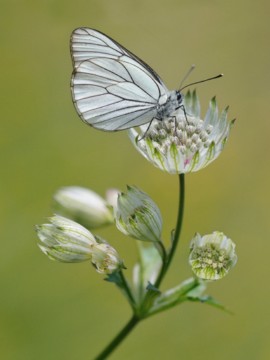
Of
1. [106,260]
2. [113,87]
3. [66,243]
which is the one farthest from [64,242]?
[113,87]

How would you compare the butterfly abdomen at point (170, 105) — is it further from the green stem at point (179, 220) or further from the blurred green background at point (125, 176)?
the blurred green background at point (125, 176)

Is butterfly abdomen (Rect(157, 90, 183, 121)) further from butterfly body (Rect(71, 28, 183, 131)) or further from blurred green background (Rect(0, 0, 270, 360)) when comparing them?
blurred green background (Rect(0, 0, 270, 360))

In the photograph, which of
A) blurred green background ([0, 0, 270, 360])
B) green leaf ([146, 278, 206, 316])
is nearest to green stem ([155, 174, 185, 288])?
green leaf ([146, 278, 206, 316])

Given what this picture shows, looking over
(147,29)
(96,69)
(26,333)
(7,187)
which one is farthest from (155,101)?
(147,29)

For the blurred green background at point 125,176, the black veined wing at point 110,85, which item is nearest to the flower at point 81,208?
the black veined wing at point 110,85

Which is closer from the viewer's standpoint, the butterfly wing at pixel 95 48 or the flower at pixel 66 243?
the flower at pixel 66 243

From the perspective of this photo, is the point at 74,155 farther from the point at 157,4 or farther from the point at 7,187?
the point at 157,4

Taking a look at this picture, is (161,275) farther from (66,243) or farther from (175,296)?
(66,243)
